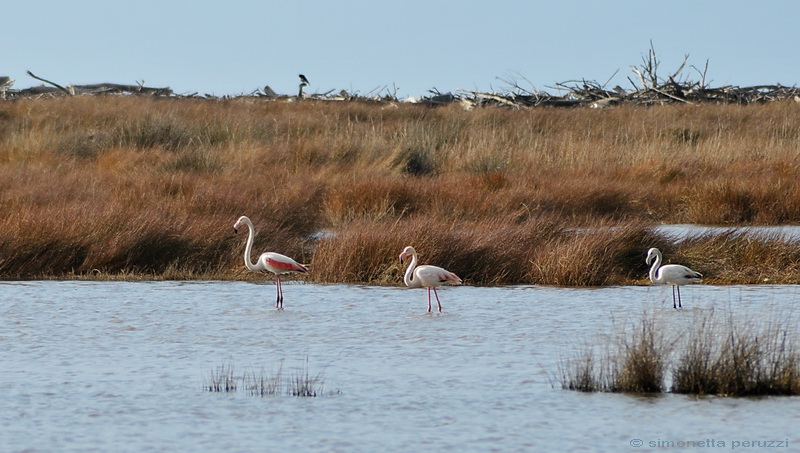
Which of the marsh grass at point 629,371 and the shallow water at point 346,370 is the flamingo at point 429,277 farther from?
the marsh grass at point 629,371

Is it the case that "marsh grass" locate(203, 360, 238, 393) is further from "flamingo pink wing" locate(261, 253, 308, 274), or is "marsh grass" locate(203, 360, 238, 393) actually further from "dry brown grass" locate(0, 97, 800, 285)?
"dry brown grass" locate(0, 97, 800, 285)

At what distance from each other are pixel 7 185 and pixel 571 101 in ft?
60.6

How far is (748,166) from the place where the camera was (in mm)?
19766

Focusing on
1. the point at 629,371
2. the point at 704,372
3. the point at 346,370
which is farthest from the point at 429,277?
the point at 704,372

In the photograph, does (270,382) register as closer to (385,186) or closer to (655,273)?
(655,273)

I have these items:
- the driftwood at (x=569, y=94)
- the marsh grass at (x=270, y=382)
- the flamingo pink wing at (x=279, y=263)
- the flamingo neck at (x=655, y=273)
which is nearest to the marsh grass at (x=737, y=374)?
the marsh grass at (x=270, y=382)

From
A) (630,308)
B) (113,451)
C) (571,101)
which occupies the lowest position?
(113,451)

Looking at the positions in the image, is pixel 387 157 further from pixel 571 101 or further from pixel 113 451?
pixel 113 451

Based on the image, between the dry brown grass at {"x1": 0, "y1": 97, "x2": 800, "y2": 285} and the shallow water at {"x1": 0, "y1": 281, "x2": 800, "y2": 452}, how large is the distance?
75 cm

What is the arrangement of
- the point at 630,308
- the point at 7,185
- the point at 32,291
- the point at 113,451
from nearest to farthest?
the point at 113,451 < the point at 630,308 < the point at 32,291 < the point at 7,185

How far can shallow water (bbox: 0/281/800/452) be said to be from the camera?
5.94 meters

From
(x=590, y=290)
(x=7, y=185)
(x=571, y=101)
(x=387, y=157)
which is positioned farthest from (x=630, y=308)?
(x=571, y=101)

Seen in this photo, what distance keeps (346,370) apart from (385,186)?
8749 millimetres

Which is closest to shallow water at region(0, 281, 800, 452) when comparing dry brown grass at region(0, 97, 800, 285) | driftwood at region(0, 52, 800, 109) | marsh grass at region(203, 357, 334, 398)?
marsh grass at region(203, 357, 334, 398)
